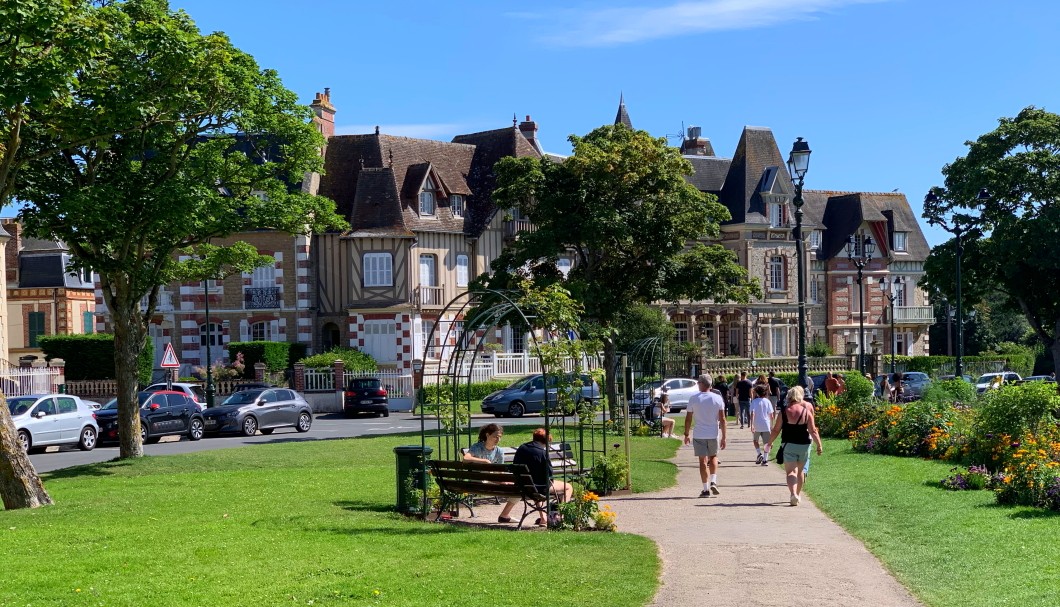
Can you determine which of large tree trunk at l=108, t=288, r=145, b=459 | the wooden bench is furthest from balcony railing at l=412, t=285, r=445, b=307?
the wooden bench

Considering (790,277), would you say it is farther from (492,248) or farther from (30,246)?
(30,246)

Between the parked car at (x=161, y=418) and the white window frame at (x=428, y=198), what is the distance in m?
19.2

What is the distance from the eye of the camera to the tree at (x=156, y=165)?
19172 mm

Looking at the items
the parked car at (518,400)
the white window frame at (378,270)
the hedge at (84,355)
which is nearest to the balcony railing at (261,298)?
the white window frame at (378,270)

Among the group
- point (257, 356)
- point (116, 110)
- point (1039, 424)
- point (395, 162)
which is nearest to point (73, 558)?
point (116, 110)

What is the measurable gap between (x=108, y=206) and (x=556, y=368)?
9125 mm

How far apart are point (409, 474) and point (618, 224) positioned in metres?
18.0

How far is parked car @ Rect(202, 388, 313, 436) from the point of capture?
32.8 metres

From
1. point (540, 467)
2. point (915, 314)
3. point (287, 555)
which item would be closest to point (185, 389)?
point (540, 467)

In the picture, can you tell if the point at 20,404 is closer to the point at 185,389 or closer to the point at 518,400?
the point at 185,389

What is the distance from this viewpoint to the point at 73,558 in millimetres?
11211

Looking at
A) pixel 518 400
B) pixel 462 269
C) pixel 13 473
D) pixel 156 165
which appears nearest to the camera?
pixel 13 473

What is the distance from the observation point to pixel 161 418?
3133 centimetres

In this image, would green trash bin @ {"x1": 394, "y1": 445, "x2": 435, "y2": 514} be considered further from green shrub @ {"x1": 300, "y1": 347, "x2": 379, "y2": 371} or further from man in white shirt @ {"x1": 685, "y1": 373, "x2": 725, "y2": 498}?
green shrub @ {"x1": 300, "y1": 347, "x2": 379, "y2": 371}
